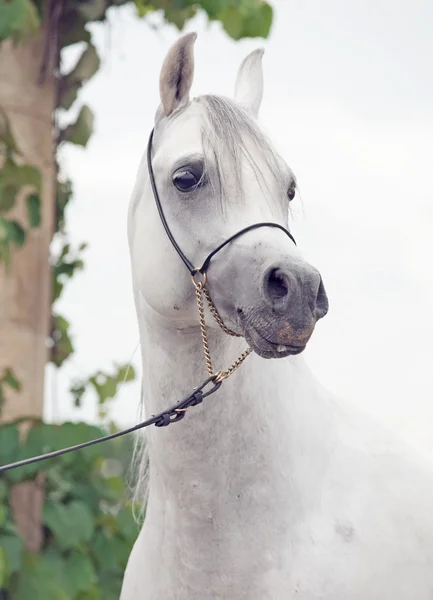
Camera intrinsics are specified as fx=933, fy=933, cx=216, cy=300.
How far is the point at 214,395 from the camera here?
217 centimetres

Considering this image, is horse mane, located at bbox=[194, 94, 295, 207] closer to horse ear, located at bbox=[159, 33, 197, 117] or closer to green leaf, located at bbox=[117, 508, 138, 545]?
horse ear, located at bbox=[159, 33, 197, 117]

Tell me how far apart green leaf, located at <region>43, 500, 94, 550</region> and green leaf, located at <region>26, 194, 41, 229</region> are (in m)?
1.17

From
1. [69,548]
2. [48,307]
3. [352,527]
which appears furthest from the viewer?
[48,307]

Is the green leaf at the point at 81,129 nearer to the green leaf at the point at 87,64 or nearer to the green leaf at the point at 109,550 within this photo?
the green leaf at the point at 87,64

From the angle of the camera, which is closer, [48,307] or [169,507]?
[169,507]

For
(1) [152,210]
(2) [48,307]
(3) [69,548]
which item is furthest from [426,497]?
(2) [48,307]

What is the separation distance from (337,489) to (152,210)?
79cm

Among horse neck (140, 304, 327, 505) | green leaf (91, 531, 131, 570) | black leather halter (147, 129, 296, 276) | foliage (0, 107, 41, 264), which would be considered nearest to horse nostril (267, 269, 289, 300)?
black leather halter (147, 129, 296, 276)

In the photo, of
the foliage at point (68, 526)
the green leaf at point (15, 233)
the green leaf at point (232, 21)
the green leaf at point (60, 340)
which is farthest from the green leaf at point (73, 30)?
the foliage at point (68, 526)

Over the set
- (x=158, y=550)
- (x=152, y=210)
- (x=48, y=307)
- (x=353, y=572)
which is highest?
(x=152, y=210)

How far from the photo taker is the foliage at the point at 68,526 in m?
3.64

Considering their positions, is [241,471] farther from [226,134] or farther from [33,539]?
[33,539]

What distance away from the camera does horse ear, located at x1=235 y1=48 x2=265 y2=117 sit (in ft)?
8.11

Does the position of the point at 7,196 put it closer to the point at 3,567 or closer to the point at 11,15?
the point at 11,15
